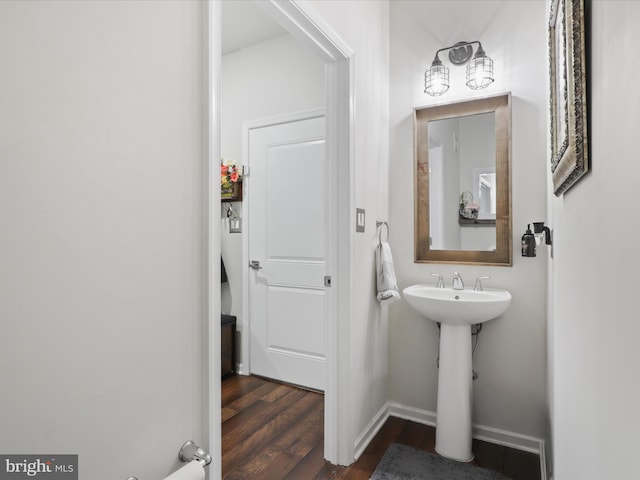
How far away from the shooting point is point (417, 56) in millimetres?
2373

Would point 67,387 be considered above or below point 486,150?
below

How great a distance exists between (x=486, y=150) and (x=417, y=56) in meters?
0.78

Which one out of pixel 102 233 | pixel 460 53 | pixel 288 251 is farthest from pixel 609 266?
pixel 288 251

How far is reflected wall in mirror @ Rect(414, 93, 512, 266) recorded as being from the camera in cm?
213

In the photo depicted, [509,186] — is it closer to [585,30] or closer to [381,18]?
[381,18]

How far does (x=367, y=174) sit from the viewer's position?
2131 millimetres

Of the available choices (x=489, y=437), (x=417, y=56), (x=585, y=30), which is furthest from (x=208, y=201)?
(x=489, y=437)

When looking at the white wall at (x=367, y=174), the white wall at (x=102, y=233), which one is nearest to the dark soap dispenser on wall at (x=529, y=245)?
the white wall at (x=367, y=174)

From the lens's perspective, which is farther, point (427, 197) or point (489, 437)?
point (427, 197)

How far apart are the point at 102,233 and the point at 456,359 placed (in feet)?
6.05

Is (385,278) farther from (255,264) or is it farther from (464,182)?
(255,264)

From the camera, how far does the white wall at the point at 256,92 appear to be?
2.83 meters

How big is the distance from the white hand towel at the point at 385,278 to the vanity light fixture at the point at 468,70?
1.05 m

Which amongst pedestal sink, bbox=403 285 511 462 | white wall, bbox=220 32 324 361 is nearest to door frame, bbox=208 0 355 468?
pedestal sink, bbox=403 285 511 462
